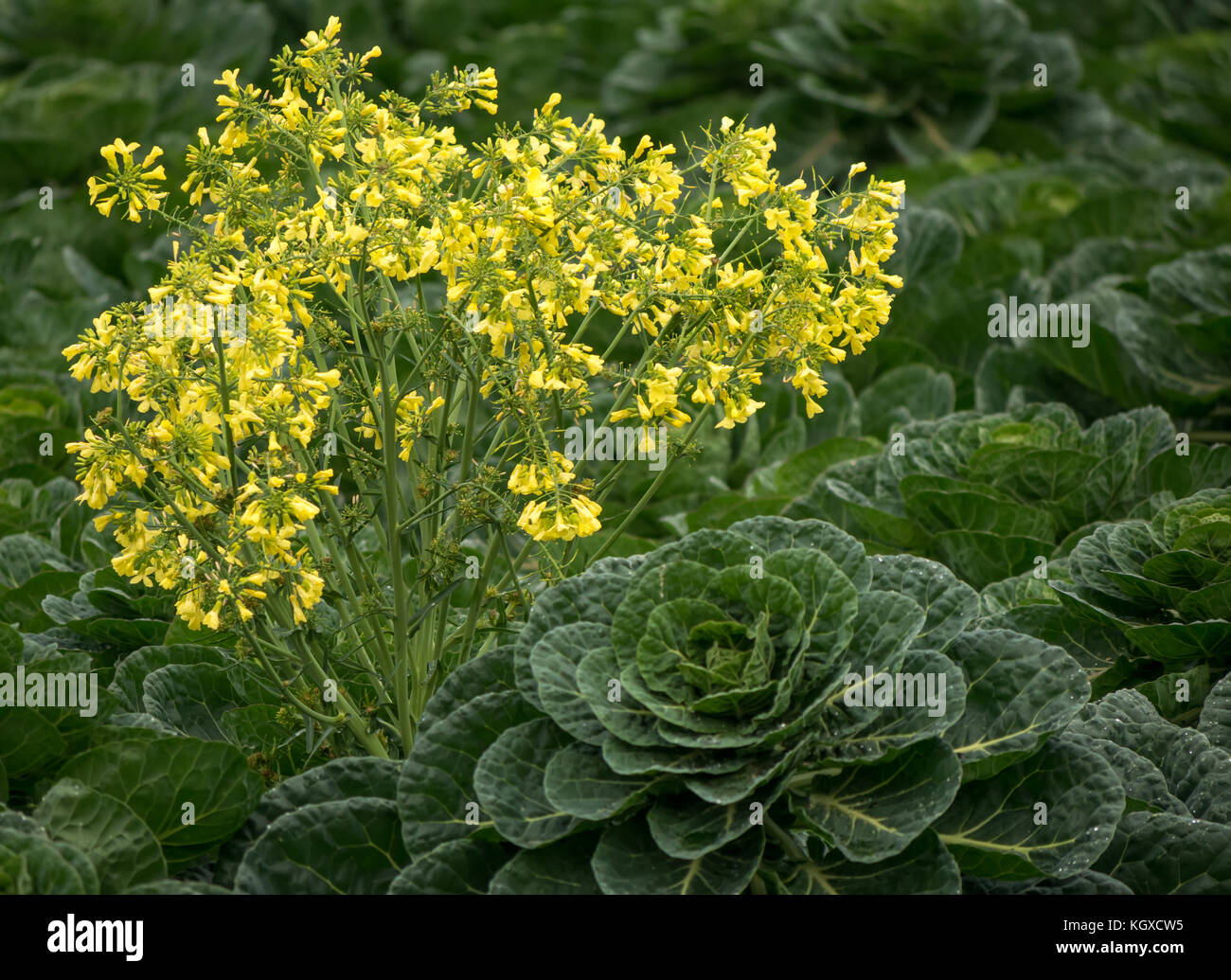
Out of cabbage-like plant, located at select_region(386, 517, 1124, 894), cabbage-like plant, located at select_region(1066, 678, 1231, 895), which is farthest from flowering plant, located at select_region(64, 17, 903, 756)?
cabbage-like plant, located at select_region(1066, 678, 1231, 895)

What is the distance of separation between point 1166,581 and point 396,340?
1492 mm

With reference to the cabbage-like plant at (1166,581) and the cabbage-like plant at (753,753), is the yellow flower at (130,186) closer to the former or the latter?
the cabbage-like plant at (753,753)

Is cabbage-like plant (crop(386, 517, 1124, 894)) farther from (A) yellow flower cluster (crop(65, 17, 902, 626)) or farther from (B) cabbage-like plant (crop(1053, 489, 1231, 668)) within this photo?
(B) cabbage-like plant (crop(1053, 489, 1231, 668))

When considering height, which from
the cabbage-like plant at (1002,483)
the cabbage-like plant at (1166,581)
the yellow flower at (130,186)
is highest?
the yellow flower at (130,186)

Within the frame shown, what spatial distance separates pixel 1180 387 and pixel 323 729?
8.63 feet

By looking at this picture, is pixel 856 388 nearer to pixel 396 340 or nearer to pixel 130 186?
pixel 396 340

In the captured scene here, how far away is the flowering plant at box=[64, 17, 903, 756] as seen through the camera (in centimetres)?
175

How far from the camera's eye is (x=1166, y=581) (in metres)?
2.38

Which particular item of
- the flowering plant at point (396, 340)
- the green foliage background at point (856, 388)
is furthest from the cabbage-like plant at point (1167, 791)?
the flowering plant at point (396, 340)

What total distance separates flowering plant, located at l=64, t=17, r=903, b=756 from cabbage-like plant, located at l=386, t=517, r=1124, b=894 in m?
0.20

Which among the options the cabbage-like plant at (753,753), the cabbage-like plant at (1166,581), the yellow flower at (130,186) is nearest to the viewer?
the cabbage-like plant at (753,753)

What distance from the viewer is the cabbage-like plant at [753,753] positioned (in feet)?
5.65
